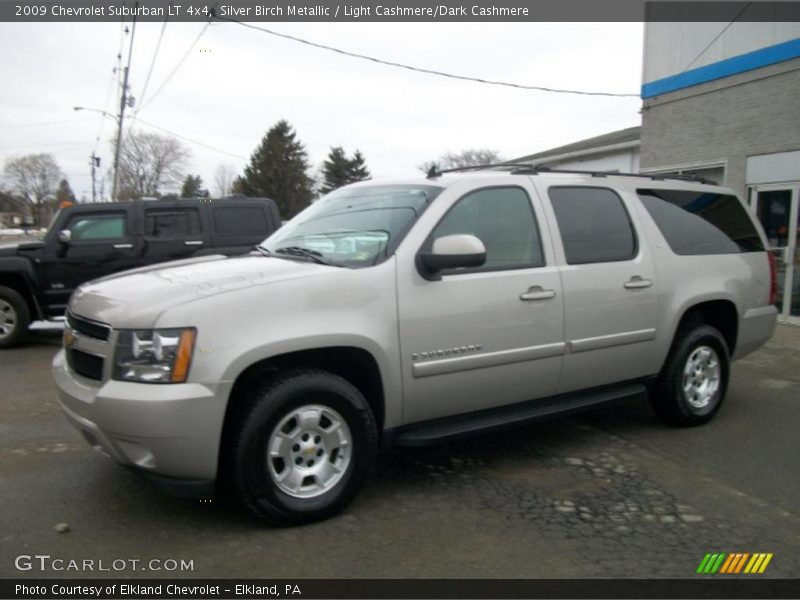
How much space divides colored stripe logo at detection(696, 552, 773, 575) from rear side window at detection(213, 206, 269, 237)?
7.60m


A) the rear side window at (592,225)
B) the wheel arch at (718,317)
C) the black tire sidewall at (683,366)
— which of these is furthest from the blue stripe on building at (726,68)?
the rear side window at (592,225)

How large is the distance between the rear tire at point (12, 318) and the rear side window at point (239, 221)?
8.81ft

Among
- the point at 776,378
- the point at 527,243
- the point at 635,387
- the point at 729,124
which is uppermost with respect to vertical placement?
the point at 729,124

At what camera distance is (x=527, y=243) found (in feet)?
13.5

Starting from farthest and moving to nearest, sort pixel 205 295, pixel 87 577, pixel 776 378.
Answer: pixel 776 378
pixel 205 295
pixel 87 577

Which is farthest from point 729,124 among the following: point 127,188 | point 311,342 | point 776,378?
point 127,188

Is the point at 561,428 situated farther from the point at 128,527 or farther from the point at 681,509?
the point at 128,527

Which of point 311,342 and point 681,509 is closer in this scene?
point 311,342

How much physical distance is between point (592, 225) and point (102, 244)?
682cm

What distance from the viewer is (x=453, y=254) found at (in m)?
3.46

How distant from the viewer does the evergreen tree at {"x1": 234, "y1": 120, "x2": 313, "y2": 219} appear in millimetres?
59031

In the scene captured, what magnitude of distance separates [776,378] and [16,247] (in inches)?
369

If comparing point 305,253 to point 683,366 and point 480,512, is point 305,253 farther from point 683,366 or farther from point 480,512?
point 683,366

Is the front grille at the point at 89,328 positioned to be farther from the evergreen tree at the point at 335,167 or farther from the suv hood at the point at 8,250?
the evergreen tree at the point at 335,167
